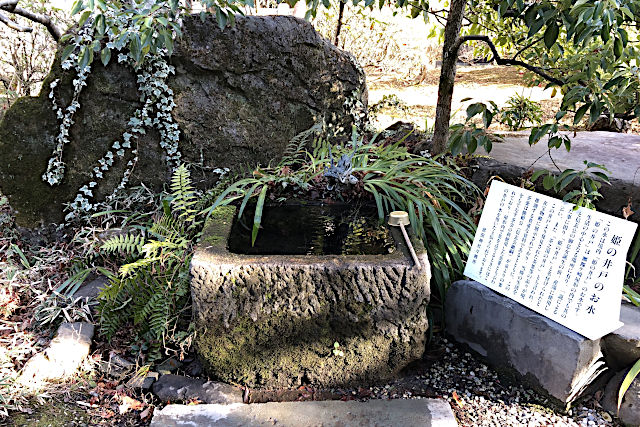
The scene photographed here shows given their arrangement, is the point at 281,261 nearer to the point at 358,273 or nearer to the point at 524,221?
the point at 358,273

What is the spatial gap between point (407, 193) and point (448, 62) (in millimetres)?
1044

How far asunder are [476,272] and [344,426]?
→ 105 cm

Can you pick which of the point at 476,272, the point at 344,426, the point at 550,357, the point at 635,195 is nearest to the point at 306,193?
the point at 476,272

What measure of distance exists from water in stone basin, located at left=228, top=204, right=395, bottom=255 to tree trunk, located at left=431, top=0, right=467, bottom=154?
982 millimetres

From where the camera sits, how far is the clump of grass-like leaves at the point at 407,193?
9.14 feet

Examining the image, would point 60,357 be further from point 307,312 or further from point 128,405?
point 307,312

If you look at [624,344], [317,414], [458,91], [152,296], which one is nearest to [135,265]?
[152,296]

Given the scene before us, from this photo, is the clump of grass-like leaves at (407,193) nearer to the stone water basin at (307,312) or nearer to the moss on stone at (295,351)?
the stone water basin at (307,312)

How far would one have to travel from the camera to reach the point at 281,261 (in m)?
2.24

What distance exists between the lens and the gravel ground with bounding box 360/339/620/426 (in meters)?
2.19

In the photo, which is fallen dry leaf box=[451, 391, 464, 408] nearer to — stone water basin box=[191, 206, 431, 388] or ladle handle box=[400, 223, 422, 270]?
stone water basin box=[191, 206, 431, 388]

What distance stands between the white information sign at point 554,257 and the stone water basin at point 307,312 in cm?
43

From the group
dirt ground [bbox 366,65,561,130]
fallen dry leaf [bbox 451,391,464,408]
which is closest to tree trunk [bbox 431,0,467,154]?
fallen dry leaf [bbox 451,391,464,408]

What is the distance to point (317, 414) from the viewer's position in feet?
7.19
